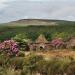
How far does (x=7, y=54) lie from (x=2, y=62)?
0.50 meters

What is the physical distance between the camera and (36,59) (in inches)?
1053

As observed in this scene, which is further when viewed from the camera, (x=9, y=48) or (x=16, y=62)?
(x=16, y=62)

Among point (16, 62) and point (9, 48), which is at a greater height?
point (9, 48)

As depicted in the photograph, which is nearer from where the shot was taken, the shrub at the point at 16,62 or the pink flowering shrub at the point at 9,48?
the pink flowering shrub at the point at 9,48

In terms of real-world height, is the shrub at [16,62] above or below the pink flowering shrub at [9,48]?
below

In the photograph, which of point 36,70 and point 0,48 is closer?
point 36,70

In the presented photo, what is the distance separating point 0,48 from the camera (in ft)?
81.0

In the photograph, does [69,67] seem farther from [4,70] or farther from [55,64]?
[4,70]

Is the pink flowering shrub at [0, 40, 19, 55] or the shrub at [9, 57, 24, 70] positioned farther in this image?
the shrub at [9, 57, 24, 70]

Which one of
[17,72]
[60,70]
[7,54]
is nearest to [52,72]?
[60,70]

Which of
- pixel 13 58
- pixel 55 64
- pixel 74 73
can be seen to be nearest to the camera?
pixel 74 73

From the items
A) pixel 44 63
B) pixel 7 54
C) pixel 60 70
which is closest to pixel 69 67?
pixel 60 70

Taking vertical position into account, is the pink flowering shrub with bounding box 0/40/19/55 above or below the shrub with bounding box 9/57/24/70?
above

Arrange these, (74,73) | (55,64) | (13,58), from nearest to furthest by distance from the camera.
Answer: (74,73) < (55,64) < (13,58)
